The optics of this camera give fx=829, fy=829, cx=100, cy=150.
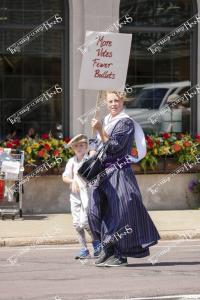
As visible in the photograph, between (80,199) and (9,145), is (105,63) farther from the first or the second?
(9,145)

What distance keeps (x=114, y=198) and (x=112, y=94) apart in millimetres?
1162

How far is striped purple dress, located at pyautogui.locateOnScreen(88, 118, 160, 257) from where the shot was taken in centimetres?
912

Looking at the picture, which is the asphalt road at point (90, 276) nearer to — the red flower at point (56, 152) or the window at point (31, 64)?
the red flower at point (56, 152)

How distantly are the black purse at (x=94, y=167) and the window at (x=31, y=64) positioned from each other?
17.5 feet

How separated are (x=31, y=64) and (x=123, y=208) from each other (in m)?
5.97

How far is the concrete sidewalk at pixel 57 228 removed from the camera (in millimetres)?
11578

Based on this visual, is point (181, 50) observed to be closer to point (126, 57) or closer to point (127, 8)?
point (127, 8)

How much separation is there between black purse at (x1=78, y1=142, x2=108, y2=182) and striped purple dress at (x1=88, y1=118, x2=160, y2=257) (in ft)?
0.22

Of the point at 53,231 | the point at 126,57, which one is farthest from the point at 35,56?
the point at 126,57

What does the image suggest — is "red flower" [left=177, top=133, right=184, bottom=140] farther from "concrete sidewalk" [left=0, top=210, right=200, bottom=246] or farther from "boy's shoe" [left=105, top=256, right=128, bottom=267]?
"boy's shoe" [left=105, top=256, right=128, bottom=267]

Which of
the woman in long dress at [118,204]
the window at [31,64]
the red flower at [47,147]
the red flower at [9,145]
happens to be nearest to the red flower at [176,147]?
the window at [31,64]

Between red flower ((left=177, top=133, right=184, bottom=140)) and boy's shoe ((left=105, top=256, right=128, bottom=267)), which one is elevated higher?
red flower ((left=177, top=133, right=184, bottom=140))

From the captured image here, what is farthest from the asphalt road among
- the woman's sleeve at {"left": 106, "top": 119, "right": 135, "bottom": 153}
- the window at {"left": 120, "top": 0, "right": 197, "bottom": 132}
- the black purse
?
the window at {"left": 120, "top": 0, "right": 197, "bottom": 132}

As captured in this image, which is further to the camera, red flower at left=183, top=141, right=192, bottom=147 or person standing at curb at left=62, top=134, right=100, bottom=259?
red flower at left=183, top=141, right=192, bottom=147
